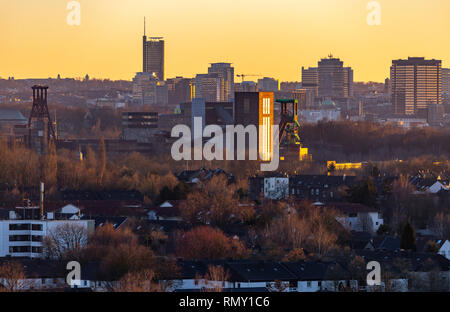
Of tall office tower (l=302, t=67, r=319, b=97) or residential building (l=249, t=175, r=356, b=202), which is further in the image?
tall office tower (l=302, t=67, r=319, b=97)

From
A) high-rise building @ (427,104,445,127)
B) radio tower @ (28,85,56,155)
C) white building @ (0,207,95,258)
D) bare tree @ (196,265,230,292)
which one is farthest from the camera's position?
high-rise building @ (427,104,445,127)

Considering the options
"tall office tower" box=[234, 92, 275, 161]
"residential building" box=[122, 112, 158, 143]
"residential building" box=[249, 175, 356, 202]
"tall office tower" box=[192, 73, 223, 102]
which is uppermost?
→ "tall office tower" box=[192, 73, 223, 102]

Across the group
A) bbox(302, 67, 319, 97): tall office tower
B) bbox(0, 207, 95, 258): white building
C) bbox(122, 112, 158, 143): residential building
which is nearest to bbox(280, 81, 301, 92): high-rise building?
bbox(302, 67, 319, 97): tall office tower

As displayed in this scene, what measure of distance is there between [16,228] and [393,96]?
12159 centimetres

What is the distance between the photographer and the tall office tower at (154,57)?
162m

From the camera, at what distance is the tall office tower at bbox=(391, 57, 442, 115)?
142000mm

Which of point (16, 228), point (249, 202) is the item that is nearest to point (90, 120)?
point (249, 202)

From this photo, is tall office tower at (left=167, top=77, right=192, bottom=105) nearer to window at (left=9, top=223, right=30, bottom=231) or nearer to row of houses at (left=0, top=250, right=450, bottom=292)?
window at (left=9, top=223, right=30, bottom=231)

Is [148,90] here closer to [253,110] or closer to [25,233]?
[253,110]

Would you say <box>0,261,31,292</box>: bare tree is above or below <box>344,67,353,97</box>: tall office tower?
below

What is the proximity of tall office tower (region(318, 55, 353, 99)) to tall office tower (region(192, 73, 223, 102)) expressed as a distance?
29.9 m

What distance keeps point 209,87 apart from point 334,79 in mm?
35352

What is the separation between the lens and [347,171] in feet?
180

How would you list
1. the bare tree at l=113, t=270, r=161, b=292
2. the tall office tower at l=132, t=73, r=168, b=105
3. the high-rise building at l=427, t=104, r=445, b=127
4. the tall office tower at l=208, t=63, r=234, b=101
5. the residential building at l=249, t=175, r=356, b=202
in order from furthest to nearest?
the tall office tower at l=132, t=73, r=168, b=105, the tall office tower at l=208, t=63, r=234, b=101, the high-rise building at l=427, t=104, r=445, b=127, the residential building at l=249, t=175, r=356, b=202, the bare tree at l=113, t=270, r=161, b=292
